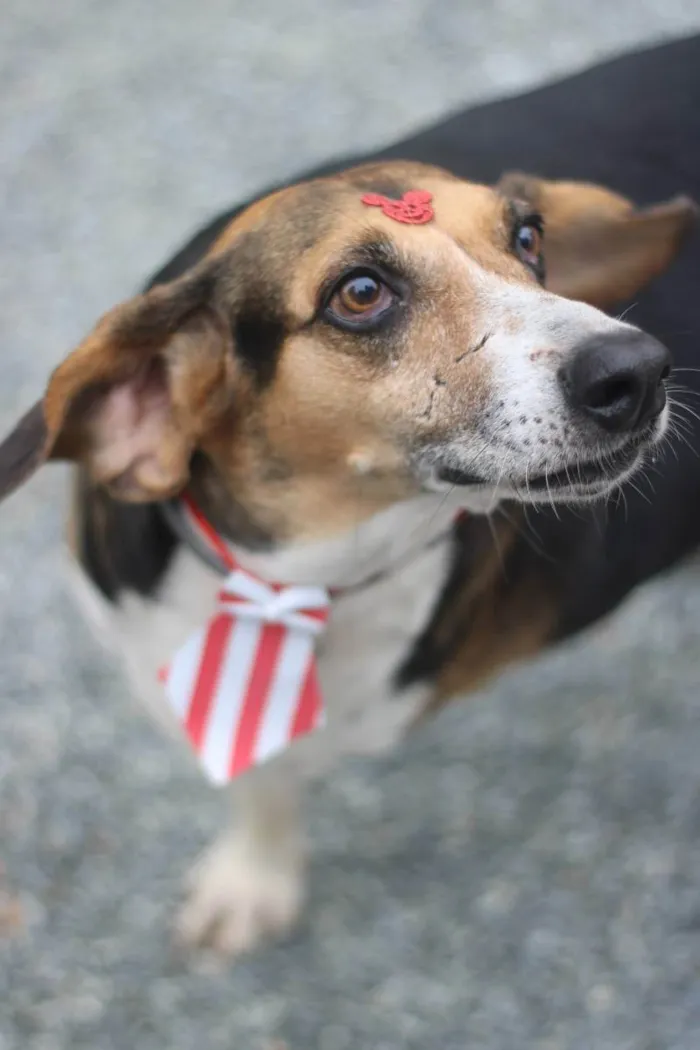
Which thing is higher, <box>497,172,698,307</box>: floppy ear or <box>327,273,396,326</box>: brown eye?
<box>327,273,396,326</box>: brown eye

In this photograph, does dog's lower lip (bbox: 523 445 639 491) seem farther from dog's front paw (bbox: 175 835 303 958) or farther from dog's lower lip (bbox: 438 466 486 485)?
dog's front paw (bbox: 175 835 303 958)

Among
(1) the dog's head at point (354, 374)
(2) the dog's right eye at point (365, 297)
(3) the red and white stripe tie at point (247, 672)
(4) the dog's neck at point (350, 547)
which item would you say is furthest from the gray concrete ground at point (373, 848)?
(2) the dog's right eye at point (365, 297)

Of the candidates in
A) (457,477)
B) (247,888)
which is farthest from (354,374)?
(247,888)

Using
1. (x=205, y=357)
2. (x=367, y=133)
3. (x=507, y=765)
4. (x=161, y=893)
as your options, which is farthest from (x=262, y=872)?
(x=367, y=133)

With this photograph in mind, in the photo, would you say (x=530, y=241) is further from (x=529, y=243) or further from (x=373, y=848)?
(x=373, y=848)

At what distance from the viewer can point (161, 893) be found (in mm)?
2695

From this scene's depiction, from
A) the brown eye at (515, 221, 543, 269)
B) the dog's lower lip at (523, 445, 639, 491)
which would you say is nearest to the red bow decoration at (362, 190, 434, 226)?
the brown eye at (515, 221, 543, 269)

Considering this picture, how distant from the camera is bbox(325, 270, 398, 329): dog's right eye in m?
1.67

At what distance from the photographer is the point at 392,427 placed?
1.68 metres

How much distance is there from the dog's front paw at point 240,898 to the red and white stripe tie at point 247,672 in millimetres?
679

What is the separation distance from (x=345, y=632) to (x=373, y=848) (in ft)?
3.19

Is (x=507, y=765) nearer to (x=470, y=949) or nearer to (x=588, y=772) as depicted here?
(x=588, y=772)

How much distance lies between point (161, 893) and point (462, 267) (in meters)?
1.74

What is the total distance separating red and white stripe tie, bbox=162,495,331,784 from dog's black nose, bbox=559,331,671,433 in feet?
1.96
